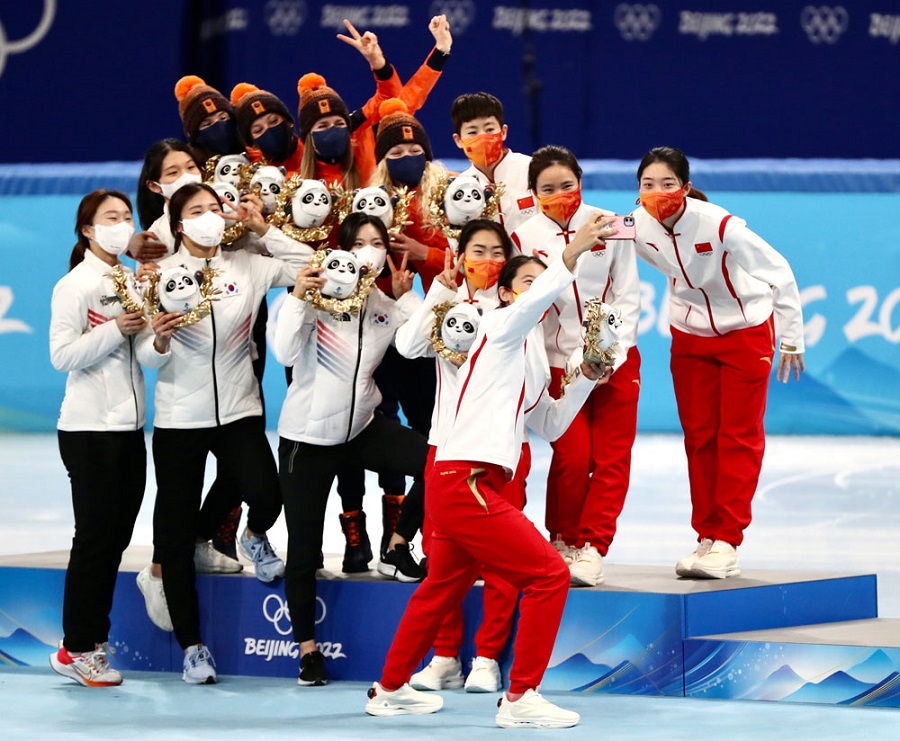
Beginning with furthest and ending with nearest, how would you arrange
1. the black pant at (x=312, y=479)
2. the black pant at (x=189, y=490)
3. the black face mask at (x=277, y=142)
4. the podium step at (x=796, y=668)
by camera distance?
the black face mask at (x=277, y=142), the black pant at (x=189, y=490), the black pant at (x=312, y=479), the podium step at (x=796, y=668)

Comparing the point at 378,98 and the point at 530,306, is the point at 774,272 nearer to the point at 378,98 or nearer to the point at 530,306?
the point at 530,306

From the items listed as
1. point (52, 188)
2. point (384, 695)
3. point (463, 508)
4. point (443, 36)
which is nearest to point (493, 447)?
point (463, 508)

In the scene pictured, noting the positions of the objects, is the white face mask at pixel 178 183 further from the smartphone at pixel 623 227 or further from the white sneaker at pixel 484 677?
the white sneaker at pixel 484 677

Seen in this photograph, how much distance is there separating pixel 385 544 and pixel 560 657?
0.95 metres

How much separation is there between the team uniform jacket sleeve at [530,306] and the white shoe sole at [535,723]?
47.1 inches

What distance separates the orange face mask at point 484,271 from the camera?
18.4ft

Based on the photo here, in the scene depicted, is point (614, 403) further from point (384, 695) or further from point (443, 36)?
point (443, 36)

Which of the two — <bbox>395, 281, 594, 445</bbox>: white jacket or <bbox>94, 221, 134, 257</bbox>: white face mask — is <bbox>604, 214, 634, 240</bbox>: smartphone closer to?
<bbox>395, 281, 594, 445</bbox>: white jacket

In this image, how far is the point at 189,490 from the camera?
605cm

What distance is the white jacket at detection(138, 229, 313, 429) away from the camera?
6.04 metres

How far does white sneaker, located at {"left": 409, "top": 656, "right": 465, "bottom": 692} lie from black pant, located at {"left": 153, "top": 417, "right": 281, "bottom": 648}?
0.84 metres

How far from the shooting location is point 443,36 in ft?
23.6

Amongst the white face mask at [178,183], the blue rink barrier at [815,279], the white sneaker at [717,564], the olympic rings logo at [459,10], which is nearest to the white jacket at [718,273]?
the white sneaker at [717,564]

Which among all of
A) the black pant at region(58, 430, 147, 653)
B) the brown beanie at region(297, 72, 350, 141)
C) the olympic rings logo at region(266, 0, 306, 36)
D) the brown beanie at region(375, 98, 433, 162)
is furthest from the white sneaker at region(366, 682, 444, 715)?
the olympic rings logo at region(266, 0, 306, 36)
